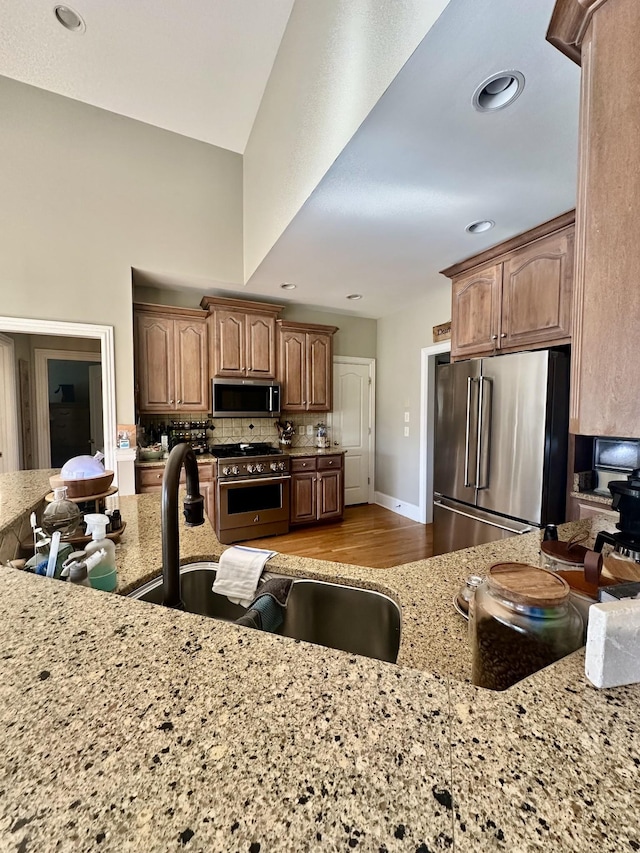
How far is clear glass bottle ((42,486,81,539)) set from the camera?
1100mm

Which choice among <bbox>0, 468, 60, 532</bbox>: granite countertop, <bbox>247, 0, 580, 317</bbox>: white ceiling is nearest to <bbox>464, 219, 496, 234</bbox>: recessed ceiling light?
<bbox>247, 0, 580, 317</bbox>: white ceiling

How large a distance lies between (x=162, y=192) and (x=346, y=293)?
2.04 m

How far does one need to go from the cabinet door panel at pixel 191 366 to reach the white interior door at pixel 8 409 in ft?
6.32

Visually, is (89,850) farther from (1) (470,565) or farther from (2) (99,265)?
(2) (99,265)

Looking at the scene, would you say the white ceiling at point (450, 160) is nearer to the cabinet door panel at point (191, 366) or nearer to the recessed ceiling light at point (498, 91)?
the recessed ceiling light at point (498, 91)

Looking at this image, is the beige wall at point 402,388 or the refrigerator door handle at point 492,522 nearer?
the refrigerator door handle at point 492,522

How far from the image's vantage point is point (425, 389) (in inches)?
164

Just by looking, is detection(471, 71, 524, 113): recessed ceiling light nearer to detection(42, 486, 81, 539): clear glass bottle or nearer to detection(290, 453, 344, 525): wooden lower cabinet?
detection(42, 486, 81, 539): clear glass bottle

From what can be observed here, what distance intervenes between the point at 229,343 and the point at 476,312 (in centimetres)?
248

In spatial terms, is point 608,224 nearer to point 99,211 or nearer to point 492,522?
point 492,522

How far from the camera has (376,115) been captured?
4.96ft

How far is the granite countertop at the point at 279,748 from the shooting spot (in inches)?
10.9

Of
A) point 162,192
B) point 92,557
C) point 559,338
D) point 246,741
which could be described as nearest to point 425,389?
point 559,338

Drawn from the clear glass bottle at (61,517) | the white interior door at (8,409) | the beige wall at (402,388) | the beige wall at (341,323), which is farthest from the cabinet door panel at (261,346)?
the clear glass bottle at (61,517)
